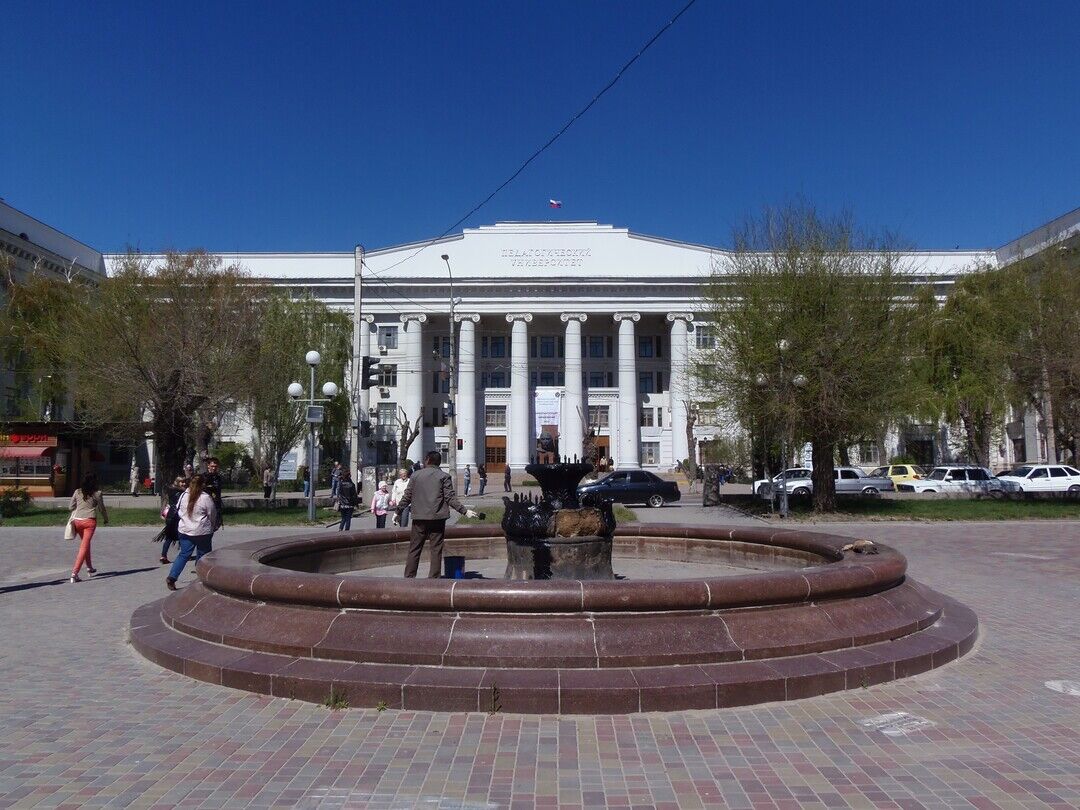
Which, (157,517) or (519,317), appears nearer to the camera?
(157,517)

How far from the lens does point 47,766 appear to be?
15.6 feet

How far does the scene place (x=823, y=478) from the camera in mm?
28750

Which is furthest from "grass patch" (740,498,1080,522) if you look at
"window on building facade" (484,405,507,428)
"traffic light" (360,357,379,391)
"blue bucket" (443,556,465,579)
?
"window on building facade" (484,405,507,428)

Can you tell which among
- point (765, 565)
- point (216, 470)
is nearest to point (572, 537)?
point (765, 565)

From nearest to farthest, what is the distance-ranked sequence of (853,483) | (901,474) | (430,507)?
(430,507), (853,483), (901,474)

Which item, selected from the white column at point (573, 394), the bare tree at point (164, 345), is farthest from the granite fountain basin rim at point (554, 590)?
the white column at point (573, 394)

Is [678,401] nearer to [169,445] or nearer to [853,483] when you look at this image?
[853,483]

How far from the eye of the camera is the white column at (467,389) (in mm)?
61562

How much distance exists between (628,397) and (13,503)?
139ft

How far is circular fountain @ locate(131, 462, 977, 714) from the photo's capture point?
591cm

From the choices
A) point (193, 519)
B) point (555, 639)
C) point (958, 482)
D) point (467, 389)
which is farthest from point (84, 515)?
Answer: point (467, 389)

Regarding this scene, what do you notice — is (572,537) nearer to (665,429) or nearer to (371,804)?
(371,804)

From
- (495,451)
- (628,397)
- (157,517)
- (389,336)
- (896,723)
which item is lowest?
(896,723)

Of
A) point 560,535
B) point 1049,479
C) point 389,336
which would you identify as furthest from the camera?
point 389,336
